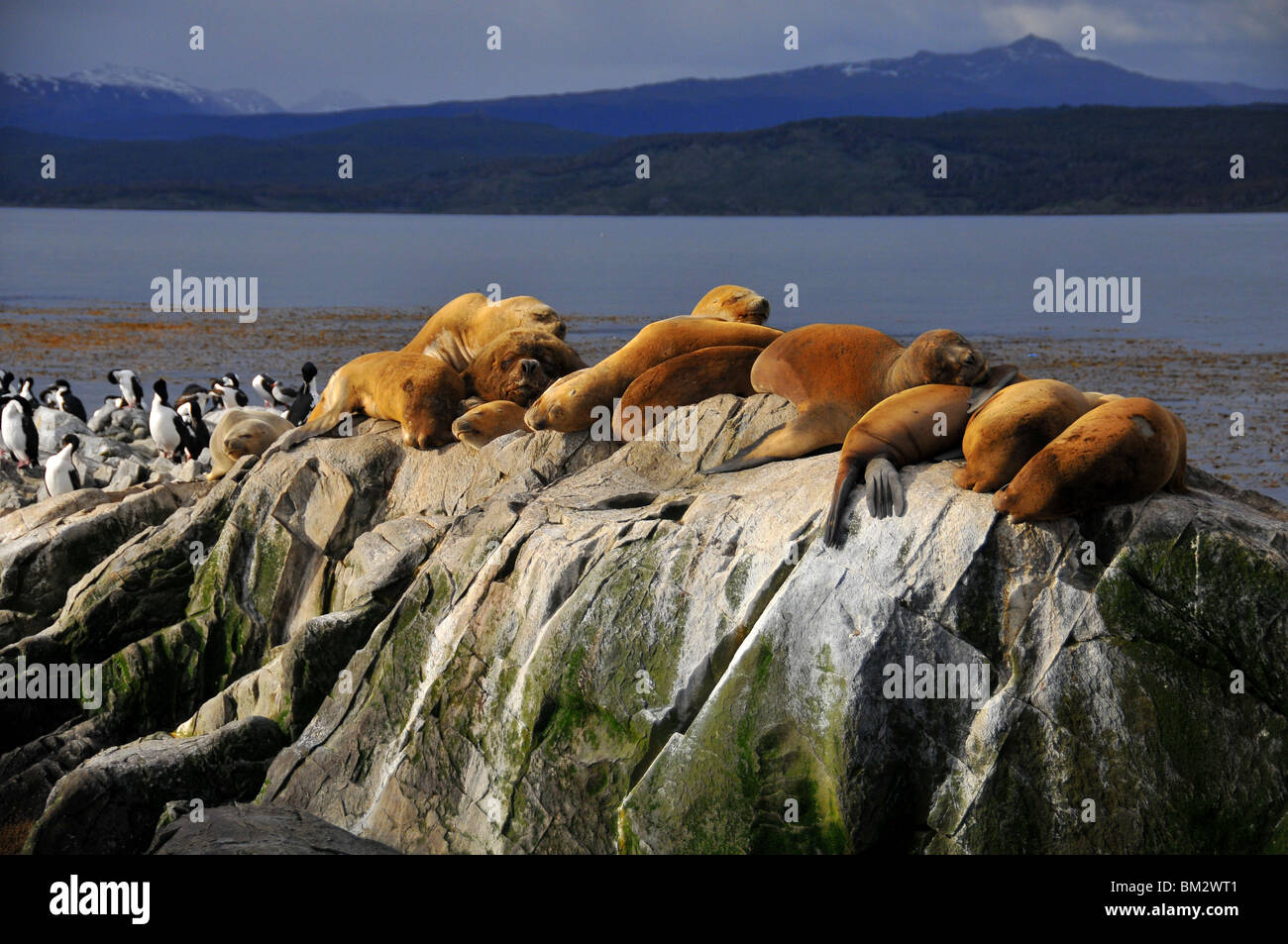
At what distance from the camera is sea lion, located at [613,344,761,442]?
31.7ft

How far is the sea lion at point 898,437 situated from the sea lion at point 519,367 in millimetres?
3597

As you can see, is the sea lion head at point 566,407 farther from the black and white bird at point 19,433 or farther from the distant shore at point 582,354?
the black and white bird at point 19,433

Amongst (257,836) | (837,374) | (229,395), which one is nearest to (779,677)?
(837,374)

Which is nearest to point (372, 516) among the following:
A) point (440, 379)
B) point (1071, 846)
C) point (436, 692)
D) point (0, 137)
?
point (440, 379)

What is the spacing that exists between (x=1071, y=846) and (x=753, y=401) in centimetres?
362

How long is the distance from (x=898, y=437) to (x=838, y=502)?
704 millimetres

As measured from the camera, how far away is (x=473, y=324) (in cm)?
1238

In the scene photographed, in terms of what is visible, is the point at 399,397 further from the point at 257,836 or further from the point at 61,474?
the point at 61,474

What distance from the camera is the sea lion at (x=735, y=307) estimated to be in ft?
35.7

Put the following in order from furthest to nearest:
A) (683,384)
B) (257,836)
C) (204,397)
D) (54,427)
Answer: (204,397) → (54,427) → (683,384) → (257,836)

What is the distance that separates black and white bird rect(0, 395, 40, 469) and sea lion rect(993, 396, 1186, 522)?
1742 centimetres

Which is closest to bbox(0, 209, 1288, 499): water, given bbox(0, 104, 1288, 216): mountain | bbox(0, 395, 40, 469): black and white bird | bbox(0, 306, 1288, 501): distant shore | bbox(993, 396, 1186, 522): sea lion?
bbox(0, 306, 1288, 501): distant shore
